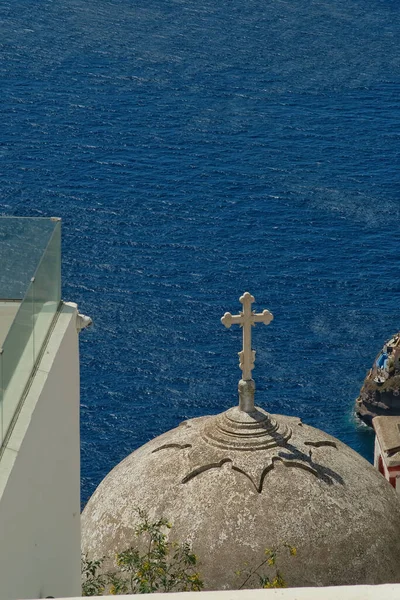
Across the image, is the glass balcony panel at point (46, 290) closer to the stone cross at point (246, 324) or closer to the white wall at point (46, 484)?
the white wall at point (46, 484)

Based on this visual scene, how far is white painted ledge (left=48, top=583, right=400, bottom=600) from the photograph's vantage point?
10.9 m

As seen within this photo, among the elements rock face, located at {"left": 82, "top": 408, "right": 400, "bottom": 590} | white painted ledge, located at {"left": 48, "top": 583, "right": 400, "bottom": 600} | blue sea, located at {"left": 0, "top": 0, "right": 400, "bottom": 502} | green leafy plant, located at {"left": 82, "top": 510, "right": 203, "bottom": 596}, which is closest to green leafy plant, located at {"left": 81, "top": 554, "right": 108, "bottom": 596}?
green leafy plant, located at {"left": 82, "top": 510, "right": 203, "bottom": 596}

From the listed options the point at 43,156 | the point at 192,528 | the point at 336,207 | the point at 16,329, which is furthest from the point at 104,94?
the point at 16,329

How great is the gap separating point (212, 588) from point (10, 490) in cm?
829

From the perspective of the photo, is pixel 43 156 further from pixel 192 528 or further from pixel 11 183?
pixel 192 528

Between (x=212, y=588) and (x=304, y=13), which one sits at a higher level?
(x=304, y=13)

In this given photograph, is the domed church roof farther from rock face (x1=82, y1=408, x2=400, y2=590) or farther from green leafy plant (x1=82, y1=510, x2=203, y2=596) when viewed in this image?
green leafy plant (x1=82, y1=510, x2=203, y2=596)

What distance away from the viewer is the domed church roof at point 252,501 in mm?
21031

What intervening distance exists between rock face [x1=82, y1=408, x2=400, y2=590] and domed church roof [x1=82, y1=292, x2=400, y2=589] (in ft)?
0.05

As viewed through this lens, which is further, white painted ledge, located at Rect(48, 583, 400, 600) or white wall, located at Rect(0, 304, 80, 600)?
white wall, located at Rect(0, 304, 80, 600)

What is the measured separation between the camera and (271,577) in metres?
20.7

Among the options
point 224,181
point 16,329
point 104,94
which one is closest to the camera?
point 16,329

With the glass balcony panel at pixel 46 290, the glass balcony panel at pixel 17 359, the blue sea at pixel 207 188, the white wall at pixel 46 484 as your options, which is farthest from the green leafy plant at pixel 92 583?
the blue sea at pixel 207 188

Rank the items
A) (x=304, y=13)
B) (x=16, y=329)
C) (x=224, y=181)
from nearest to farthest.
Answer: (x=16, y=329) < (x=224, y=181) < (x=304, y=13)
